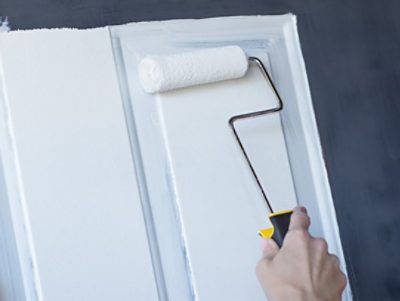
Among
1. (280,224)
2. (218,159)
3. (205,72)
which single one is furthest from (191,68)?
(280,224)

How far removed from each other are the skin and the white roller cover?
0.80ft

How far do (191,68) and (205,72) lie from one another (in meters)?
0.03

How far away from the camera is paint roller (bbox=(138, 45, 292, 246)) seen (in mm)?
949

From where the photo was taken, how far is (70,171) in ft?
3.04

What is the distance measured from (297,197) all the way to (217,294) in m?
0.22

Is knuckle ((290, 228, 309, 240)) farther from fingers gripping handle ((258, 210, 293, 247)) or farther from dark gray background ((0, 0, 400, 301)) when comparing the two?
dark gray background ((0, 0, 400, 301))

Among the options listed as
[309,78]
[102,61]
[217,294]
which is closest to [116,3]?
[102,61]

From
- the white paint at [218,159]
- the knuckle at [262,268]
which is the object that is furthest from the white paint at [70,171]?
the knuckle at [262,268]

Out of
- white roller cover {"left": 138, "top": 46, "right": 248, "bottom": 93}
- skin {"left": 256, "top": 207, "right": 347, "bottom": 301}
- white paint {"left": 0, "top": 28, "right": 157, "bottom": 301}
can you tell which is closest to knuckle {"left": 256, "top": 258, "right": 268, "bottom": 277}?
skin {"left": 256, "top": 207, "right": 347, "bottom": 301}

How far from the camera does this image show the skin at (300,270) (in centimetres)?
89

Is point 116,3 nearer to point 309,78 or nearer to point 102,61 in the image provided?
point 102,61

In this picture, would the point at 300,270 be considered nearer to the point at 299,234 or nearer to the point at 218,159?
the point at 299,234

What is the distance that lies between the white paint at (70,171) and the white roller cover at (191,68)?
0.20ft

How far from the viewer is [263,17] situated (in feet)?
3.67
